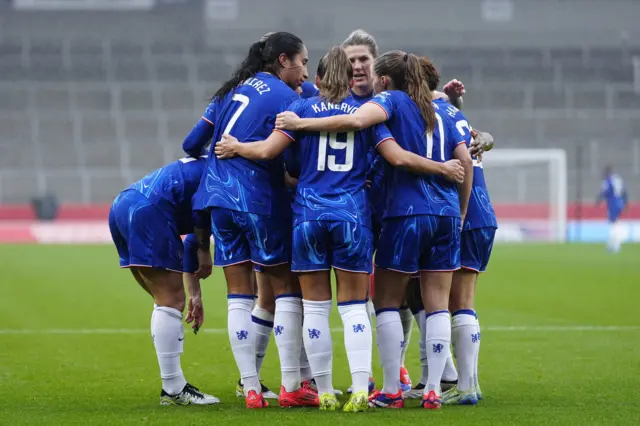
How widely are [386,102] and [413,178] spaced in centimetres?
45

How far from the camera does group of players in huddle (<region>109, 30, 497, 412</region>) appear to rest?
554 cm

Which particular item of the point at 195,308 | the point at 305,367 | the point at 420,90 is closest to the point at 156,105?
the point at 305,367

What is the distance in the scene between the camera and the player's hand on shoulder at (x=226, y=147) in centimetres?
574

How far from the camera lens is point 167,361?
5.99 meters

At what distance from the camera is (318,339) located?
218 inches

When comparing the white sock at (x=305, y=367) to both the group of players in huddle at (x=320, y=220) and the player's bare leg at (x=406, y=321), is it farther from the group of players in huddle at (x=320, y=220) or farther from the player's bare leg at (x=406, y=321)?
the player's bare leg at (x=406, y=321)

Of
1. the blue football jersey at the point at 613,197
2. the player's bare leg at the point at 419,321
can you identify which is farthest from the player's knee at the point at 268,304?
the blue football jersey at the point at 613,197

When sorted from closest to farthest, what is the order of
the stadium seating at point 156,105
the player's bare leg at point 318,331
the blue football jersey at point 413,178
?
the player's bare leg at point 318,331 < the blue football jersey at point 413,178 < the stadium seating at point 156,105

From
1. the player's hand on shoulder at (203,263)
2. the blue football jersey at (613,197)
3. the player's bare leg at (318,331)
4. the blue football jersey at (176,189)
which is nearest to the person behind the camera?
the player's bare leg at (318,331)

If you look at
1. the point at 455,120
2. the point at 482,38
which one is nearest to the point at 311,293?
the point at 455,120

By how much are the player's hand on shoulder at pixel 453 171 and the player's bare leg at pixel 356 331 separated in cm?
72

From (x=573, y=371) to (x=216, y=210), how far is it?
3.15 metres

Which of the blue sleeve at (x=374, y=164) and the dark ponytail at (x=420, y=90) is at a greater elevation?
the dark ponytail at (x=420, y=90)

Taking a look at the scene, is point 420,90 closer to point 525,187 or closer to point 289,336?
point 289,336
